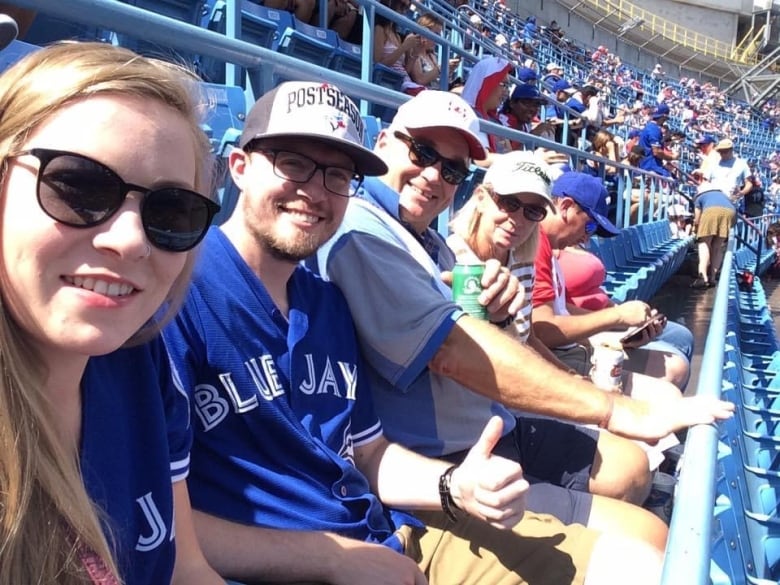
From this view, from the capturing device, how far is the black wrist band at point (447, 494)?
1468mm

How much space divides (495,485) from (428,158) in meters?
0.89

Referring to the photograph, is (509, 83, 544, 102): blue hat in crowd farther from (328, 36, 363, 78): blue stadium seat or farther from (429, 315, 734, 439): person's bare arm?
(429, 315, 734, 439): person's bare arm

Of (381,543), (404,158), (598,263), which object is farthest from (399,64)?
(381,543)

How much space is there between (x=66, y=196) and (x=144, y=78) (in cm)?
17

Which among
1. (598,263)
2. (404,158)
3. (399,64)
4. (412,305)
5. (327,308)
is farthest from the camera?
(399,64)

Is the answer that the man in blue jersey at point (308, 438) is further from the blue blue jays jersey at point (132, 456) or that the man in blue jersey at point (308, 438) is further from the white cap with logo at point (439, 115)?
the white cap with logo at point (439, 115)

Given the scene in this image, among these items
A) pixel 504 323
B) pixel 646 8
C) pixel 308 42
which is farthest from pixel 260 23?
pixel 646 8

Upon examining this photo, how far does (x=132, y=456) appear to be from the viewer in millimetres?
918

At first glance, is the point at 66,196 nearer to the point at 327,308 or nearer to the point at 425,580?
the point at 327,308

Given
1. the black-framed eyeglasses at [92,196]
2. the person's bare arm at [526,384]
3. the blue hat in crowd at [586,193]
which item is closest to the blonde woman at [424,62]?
the blue hat in crowd at [586,193]

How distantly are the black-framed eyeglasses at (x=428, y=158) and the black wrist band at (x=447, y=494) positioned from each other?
2.55 ft

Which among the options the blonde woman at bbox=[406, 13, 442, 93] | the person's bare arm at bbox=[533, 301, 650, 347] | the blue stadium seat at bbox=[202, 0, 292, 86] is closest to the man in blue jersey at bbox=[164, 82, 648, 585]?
the person's bare arm at bbox=[533, 301, 650, 347]

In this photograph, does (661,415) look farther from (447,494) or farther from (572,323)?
(572,323)

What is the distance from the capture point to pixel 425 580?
137 centimetres
